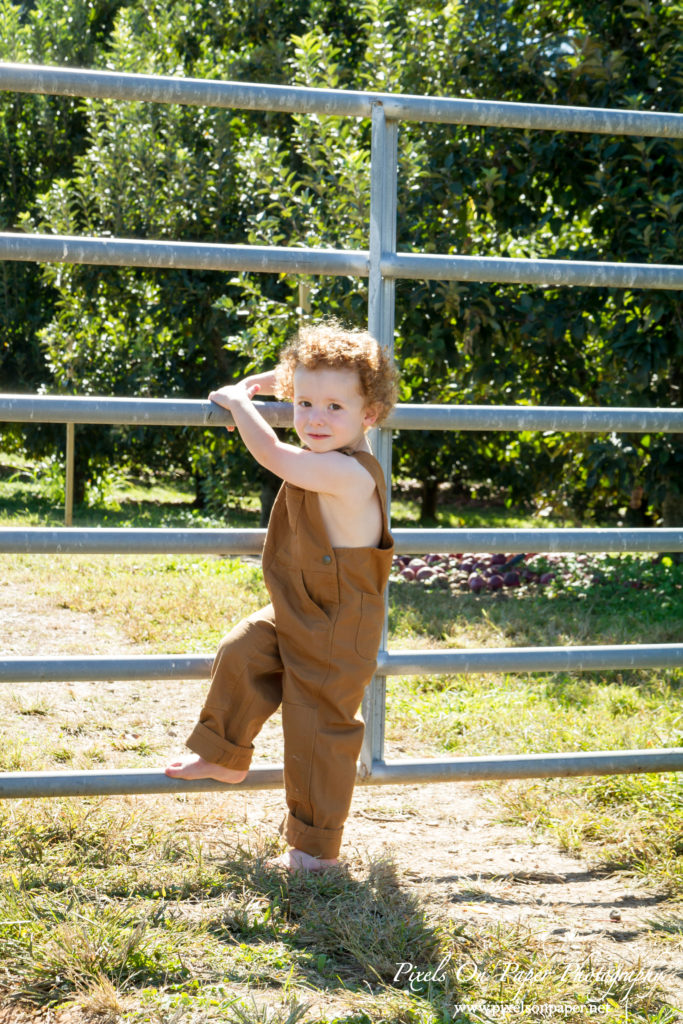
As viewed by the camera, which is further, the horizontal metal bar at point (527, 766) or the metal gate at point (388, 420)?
the horizontal metal bar at point (527, 766)

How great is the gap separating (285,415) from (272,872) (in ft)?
3.31

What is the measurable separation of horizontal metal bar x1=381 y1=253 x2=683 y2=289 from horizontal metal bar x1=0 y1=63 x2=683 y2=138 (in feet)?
1.09

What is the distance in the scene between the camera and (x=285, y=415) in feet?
7.88

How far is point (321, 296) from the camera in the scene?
6.76 m

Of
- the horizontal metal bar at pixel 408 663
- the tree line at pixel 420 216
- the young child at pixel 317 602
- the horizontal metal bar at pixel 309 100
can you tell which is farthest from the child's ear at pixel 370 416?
the tree line at pixel 420 216

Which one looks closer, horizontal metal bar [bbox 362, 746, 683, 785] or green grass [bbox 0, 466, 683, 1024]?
green grass [bbox 0, 466, 683, 1024]

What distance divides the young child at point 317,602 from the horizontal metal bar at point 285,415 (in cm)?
9

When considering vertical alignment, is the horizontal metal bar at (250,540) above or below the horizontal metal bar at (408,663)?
above

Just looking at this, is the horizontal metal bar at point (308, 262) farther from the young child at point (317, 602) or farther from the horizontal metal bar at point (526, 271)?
the young child at point (317, 602)

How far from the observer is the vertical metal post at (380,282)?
240 centimetres

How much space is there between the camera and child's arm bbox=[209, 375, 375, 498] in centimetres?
220

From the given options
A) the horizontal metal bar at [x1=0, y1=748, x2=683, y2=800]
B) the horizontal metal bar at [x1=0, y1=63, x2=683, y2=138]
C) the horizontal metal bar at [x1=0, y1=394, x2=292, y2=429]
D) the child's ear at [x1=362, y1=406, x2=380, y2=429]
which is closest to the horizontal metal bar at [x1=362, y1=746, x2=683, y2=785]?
the horizontal metal bar at [x1=0, y1=748, x2=683, y2=800]

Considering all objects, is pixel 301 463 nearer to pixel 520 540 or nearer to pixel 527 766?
pixel 520 540

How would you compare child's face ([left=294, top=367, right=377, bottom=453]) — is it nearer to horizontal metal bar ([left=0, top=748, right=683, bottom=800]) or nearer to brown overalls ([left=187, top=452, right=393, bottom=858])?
brown overalls ([left=187, top=452, right=393, bottom=858])
